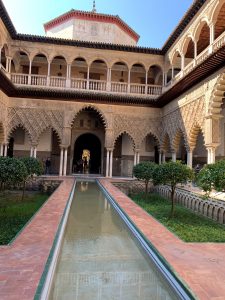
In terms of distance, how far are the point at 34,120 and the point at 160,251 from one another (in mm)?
13744

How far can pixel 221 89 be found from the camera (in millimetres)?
10320

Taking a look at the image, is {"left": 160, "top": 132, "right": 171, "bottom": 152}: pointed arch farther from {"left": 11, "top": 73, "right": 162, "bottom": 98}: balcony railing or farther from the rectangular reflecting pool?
the rectangular reflecting pool

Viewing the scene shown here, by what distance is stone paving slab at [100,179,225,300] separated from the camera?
2770 mm

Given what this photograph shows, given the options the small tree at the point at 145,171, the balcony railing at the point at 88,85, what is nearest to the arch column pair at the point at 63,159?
the balcony railing at the point at 88,85

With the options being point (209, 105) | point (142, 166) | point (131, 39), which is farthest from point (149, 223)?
point (131, 39)

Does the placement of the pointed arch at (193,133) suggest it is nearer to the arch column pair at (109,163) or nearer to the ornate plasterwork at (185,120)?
the ornate plasterwork at (185,120)

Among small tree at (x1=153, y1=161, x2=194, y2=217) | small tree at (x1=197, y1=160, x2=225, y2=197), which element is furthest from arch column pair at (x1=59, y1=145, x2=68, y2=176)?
small tree at (x1=197, y1=160, x2=225, y2=197)

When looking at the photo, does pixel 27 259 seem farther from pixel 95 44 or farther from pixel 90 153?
pixel 90 153

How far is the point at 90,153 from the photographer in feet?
67.4

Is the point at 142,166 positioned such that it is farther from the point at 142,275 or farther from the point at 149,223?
the point at 142,275

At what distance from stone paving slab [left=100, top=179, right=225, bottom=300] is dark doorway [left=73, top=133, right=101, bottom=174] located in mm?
15043

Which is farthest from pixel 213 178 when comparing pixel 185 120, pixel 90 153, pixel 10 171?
pixel 90 153

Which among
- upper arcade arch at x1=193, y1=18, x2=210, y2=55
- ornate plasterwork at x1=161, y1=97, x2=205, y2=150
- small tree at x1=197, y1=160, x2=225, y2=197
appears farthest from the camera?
upper arcade arch at x1=193, y1=18, x2=210, y2=55

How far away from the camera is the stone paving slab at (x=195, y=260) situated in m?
2.77
